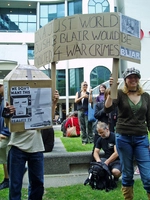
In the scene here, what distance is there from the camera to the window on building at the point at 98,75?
32875 mm

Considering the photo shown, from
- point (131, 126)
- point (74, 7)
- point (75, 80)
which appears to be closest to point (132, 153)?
point (131, 126)

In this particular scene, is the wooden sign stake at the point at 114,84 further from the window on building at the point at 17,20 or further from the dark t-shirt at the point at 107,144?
the window on building at the point at 17,20

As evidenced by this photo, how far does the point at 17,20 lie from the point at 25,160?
39749 mm

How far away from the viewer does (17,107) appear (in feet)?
8.75

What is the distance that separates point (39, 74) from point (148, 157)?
1.61m

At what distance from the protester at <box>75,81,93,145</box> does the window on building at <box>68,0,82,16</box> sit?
103 ft

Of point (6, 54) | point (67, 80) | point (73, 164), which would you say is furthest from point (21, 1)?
point (73, 164)

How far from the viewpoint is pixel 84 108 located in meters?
7.51

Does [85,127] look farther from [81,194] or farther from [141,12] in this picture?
[141,12]

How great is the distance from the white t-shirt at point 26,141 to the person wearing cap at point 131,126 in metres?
0.94

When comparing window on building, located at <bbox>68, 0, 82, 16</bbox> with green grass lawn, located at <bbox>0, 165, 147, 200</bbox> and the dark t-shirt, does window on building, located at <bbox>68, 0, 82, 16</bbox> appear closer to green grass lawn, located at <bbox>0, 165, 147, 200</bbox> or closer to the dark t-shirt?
the dark t-shirt

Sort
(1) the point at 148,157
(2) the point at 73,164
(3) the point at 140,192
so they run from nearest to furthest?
(1) the point at 148,157, (3) the point at 140,192, (2) the point at 73,164

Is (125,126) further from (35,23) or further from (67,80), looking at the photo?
(35,23)

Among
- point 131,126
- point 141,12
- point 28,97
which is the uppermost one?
point 141,12
